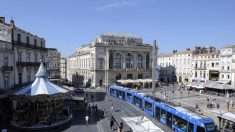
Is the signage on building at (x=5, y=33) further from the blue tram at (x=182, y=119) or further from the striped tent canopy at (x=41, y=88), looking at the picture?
the blue tram at (x=182, y=119)

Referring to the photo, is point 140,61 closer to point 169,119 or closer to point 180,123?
point 169,119

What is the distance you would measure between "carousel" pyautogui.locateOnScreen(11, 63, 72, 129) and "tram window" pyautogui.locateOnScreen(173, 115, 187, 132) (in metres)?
12.8

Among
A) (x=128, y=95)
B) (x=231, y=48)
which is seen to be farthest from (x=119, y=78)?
(x=231, y=48)

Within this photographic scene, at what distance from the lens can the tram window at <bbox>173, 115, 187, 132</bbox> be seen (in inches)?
804

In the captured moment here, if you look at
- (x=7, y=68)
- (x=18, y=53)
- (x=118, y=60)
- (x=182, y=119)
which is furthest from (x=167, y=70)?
(x=7, y=68)

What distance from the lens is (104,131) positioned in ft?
74.7

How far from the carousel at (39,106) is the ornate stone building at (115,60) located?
35.6m

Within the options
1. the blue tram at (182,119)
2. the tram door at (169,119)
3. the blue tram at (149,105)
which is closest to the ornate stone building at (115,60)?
the blue tram at (149,105)

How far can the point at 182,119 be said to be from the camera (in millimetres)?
20750

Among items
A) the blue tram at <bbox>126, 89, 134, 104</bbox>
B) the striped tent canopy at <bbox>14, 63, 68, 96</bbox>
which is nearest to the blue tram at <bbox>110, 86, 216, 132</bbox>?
the blue tram at <bbox>126, 89, 134, 104</bbox>

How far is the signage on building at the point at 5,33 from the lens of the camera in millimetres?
29922

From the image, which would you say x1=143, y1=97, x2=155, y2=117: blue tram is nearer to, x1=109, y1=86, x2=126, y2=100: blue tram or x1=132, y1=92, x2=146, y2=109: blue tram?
x1=132, y1=92, x2=146, y2=109: blue tram

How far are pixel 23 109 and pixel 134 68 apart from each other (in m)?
44.7

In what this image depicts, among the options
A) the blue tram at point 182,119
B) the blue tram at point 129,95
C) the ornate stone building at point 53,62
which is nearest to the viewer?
the blue tram at point 182,119
